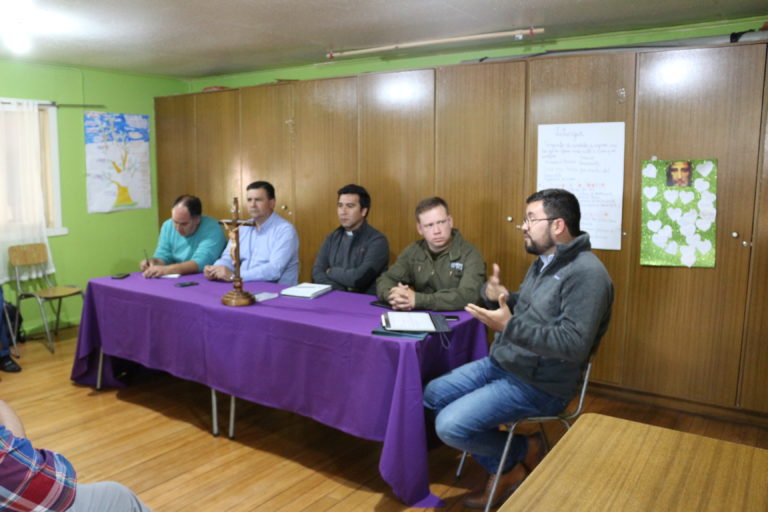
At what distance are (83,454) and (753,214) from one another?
3714mm

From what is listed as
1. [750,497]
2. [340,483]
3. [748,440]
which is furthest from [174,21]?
[748,440]

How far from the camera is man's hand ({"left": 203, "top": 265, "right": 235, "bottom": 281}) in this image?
356 cm

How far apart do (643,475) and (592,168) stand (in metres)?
2.70

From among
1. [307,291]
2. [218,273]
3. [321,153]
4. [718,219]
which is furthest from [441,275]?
[321,153]

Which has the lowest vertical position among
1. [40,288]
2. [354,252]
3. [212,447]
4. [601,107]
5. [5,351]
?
[212,447]

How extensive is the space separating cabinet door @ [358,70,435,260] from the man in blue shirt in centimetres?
86

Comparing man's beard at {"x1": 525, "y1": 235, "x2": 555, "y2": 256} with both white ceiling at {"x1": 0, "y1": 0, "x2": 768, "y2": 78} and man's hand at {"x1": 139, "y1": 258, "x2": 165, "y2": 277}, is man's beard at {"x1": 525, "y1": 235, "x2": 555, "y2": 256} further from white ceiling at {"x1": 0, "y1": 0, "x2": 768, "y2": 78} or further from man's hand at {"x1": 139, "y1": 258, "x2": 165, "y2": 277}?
man's hand at {"x1": 139, "y1": 258, "x2": 165, "y2": 277}

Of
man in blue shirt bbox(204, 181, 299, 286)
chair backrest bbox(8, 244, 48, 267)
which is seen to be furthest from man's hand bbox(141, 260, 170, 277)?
chair backrest bbox(8, 244, 48, 267)

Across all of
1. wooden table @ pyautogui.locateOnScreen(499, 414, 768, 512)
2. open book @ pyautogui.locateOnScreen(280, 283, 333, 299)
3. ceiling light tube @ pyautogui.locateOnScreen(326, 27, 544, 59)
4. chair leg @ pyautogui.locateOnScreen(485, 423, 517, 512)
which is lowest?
chair leg @ pyautogui.locateOnScreen(485, 423, 517, 512)

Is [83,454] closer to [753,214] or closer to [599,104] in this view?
[599,104]

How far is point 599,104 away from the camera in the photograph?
3.61m

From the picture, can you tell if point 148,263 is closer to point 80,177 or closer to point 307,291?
point 307,291

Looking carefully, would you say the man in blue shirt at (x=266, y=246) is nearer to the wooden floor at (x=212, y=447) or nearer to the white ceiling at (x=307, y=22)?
the wooden floor at (x=212, y=447)

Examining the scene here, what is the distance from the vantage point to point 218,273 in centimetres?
356
